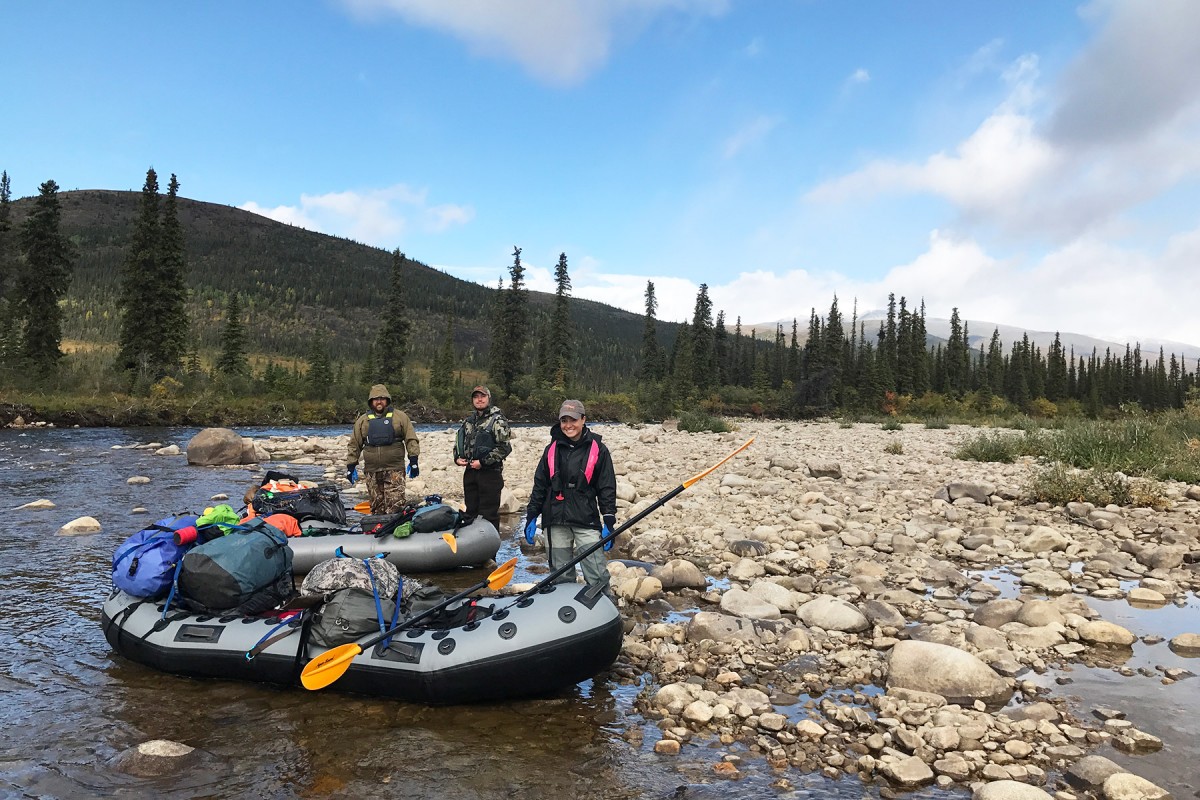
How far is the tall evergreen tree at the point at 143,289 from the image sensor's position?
131 ft

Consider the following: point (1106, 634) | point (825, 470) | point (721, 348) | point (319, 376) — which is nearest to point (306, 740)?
point (1106, 634)

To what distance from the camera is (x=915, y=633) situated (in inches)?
→ 241

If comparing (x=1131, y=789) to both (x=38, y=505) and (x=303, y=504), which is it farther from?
(x=38, y=505)

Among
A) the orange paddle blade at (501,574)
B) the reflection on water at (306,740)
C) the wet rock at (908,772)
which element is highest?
the orange paddle blade at (501,574)

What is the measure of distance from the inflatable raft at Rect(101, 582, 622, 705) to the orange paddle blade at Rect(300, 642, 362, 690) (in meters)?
0.20

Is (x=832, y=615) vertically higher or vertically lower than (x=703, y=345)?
lower

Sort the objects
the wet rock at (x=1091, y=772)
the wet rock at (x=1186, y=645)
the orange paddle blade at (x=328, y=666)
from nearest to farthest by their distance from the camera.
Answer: the wet rock at (x=1091, y=772), the orange paddle blade at (x=328, y=666), the wet rock at (x=1186, y=645)

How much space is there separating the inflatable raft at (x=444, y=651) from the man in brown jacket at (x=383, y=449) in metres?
4.50

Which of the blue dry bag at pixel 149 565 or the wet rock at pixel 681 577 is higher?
the blue dry bag at pixel 149 565

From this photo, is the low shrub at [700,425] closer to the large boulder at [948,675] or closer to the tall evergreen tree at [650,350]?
the large boulder at [948,675]

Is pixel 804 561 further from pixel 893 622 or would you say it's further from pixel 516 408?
pixel 516 408

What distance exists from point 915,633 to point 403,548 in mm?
6130

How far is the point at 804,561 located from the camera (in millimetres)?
8367

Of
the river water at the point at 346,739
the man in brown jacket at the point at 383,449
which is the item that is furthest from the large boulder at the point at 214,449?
the river water at the point at 346,739
